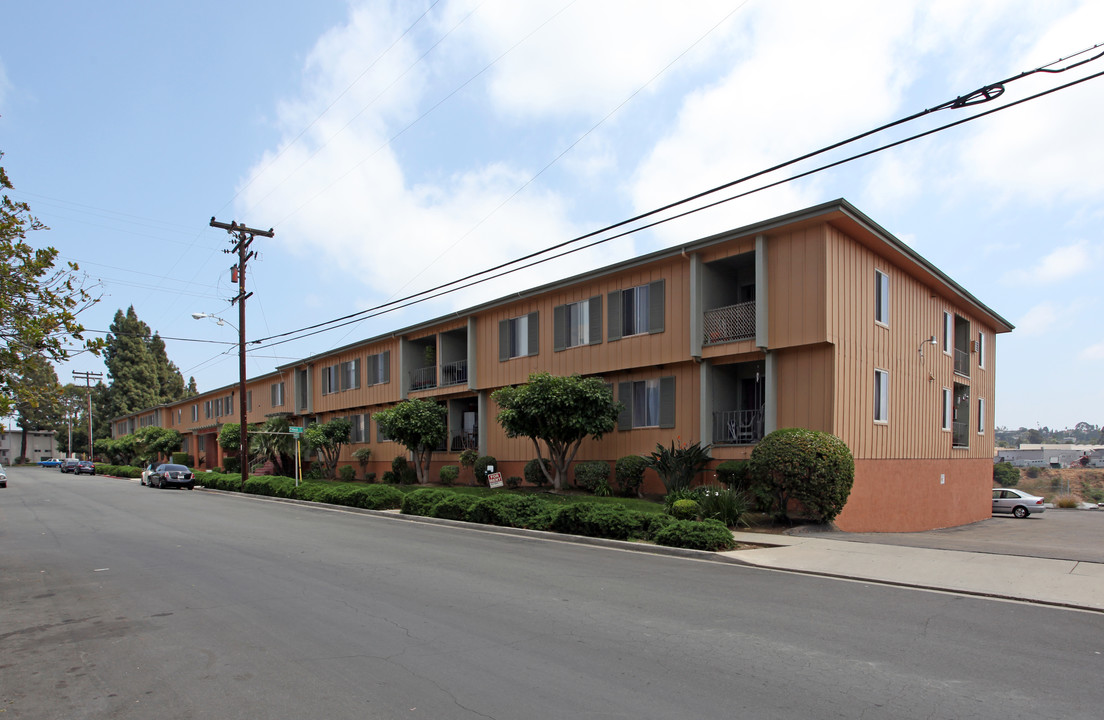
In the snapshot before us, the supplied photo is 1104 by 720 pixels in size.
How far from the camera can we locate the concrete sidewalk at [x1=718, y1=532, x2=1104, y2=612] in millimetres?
9398

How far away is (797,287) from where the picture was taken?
59.6ft

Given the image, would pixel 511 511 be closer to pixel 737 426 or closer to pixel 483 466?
pixel 737 426

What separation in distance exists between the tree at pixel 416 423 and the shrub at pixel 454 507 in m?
9.28

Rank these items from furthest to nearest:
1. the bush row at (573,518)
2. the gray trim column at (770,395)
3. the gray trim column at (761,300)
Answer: the gray trim column at (770,395), the gray trim column at (761,300), the bush row at (573,518)

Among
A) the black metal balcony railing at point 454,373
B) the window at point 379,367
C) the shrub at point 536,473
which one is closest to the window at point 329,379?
the window at point 379,367

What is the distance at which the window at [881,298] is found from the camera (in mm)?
20000

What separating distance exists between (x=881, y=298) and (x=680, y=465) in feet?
24.4

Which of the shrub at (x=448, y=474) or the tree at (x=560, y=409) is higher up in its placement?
the tree at (x=560, y=409)

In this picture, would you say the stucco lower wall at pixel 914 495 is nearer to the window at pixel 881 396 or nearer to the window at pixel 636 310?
the window at pixel 881 396

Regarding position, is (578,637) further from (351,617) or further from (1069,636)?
(1069,636)

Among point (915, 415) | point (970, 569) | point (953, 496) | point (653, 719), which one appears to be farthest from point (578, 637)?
point (953, 496)

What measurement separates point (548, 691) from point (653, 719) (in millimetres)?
910

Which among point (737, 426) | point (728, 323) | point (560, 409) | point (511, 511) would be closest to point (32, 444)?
point (560, 409)

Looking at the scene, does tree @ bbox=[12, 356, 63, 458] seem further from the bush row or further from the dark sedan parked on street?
the dark sedan parked on street
